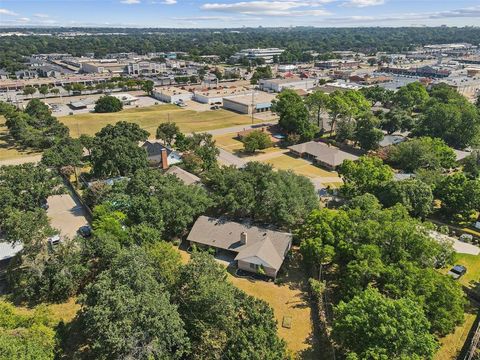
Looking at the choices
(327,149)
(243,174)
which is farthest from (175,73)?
(243,174)

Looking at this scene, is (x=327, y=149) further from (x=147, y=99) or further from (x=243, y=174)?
(x=147, y=99)

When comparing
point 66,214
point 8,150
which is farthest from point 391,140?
point 8,150

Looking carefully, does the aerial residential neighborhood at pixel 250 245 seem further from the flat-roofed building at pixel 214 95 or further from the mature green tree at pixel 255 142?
the flat-roofed building at pixel 214 95

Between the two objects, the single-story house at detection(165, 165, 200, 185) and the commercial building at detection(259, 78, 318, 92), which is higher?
the commercial building at detection(259, 78, 318, 92)

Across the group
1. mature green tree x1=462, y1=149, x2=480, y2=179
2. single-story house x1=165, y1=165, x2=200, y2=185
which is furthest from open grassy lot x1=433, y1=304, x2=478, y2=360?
single-story house x1=165, y1=165, x2=200, y2=185

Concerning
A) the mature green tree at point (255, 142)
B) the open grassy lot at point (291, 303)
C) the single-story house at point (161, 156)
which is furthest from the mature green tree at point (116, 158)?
the mature green tree at point (255, 142)

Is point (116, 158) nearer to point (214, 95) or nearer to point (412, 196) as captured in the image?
point (412, 196)

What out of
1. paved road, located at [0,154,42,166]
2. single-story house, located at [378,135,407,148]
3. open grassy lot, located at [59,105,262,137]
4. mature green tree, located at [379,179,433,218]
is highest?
mature green tree, located at [379,179,433,218]

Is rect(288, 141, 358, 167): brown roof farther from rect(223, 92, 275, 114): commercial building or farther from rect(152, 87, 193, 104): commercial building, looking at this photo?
rect(152, 87, 193, 104): commercial building
